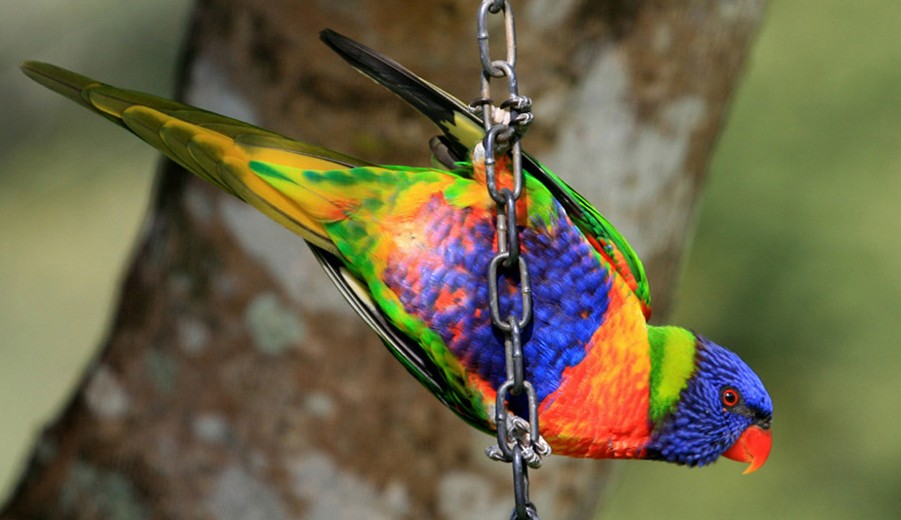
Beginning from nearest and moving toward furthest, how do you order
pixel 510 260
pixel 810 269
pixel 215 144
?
pixel 510 260 < pixel 215 144 < pixel 810 269

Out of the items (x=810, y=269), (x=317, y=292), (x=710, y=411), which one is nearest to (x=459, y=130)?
(x=710, y=411)

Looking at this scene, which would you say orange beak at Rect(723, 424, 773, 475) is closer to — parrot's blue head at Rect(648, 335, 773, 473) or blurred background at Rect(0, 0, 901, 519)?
parrot's blue head at Rect(648, 335, 773, 473)

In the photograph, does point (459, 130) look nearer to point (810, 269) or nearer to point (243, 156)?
point (243, 156)

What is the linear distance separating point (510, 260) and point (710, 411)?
0.70 m

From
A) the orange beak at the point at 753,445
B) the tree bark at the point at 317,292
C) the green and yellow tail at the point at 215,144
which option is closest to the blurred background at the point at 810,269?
the tree bark at the point at 317,292

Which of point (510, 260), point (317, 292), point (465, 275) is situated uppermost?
point (317, 292)

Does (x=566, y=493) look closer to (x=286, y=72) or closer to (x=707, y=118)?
(x=707, y=118)

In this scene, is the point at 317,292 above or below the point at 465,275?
above

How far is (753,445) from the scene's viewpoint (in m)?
2.27

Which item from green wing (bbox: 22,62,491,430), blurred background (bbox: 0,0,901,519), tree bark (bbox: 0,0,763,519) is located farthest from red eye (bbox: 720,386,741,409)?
blurred background (bbox: 0,0,901,519)

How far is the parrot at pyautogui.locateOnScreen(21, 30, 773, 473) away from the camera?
2.05m

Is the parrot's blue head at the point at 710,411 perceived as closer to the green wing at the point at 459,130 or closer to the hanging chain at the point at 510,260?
the green wing at the point at 459,130

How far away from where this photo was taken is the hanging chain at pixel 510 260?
168cm

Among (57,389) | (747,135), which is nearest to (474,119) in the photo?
(747,135)
